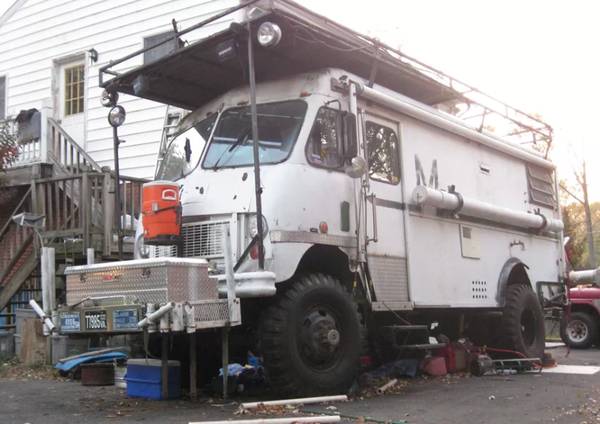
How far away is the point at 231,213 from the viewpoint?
6.29 m

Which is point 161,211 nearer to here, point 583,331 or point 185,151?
point 185,151

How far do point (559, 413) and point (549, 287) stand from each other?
16.8 ft

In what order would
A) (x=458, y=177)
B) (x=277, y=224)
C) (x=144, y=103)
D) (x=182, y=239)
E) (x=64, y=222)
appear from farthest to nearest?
(x=144, y=103) < (x=64, y=222) < (x=458, y=177) < (x=182, y=239) < (x=277, y=224)

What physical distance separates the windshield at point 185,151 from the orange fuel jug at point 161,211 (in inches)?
32.8

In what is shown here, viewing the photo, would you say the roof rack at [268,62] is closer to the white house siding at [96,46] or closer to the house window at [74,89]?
the white house siding at [96,46]

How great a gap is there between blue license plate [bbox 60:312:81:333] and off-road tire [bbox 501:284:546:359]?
571 centimetres

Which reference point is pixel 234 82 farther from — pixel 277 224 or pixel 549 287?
pixel 549 287

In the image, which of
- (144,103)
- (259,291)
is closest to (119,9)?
(144,103)

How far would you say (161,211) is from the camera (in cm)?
628

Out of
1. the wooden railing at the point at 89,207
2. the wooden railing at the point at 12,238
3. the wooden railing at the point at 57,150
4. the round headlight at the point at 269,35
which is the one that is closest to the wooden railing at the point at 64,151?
the wooden railing at the point at 57,150

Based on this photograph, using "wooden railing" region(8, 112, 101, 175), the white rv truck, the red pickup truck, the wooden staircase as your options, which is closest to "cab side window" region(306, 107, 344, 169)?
the white rv truck

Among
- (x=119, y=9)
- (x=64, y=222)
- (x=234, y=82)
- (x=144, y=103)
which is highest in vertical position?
(x=119, y=9)

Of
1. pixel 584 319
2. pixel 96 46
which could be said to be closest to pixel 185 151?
pixel 96 46

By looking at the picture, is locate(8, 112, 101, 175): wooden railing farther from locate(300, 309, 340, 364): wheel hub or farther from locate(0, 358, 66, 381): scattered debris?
locate(300, 309, 340, 364): wheel hub
